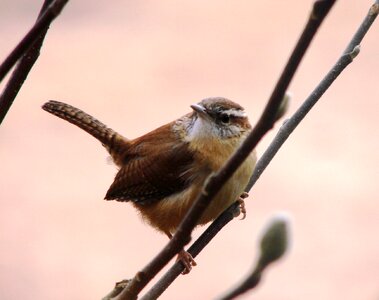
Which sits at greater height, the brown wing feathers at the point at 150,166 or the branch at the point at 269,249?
the branch at the point at 269,249

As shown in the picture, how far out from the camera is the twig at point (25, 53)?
2.62 feet

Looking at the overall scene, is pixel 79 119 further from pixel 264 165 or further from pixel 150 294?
pixel 150 294

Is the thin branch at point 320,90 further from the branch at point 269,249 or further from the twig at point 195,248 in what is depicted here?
the branch at point 269,249

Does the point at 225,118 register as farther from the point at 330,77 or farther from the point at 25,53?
the point at 25,53

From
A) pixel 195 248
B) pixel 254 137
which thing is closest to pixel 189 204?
pixel 195 248

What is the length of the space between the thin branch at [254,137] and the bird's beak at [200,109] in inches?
76.4

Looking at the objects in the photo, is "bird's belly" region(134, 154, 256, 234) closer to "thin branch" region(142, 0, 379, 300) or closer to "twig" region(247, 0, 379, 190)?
"thin branch" region(142, 0, 379, 300)

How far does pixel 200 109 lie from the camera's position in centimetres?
287

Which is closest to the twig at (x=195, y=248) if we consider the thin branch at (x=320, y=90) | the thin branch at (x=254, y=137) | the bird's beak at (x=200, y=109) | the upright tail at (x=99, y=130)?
the thin branch at (x=320, y=90)

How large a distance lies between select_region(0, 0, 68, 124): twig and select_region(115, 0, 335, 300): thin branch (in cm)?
25

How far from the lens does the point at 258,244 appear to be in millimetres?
688

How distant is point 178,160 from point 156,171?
15cm

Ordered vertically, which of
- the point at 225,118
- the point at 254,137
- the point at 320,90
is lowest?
the point at 254,137

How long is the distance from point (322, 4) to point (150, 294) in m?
0.72
